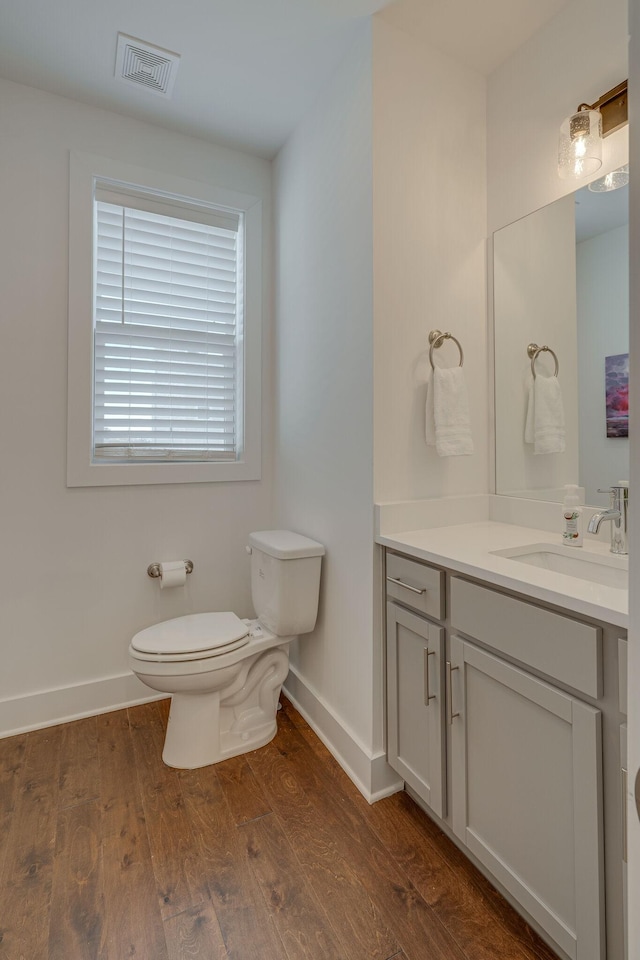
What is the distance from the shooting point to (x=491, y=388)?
6.27 ft

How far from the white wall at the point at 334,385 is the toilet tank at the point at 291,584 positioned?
6 cm

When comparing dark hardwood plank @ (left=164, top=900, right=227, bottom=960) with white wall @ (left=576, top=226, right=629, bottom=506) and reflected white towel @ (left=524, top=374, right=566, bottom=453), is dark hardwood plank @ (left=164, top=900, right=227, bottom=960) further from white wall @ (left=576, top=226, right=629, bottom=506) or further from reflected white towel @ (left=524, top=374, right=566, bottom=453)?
reflected white towel @ (left=524, top=374, right=566, bottom=453)

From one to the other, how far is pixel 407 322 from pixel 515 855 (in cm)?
153

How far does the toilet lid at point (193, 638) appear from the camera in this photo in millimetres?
1753

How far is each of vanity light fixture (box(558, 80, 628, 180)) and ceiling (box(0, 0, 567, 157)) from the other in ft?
1.56

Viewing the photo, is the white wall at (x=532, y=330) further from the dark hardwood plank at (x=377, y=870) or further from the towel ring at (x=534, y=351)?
the dark hardwood plank at (x=377, y=870)

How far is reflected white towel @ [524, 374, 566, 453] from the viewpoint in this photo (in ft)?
5.49

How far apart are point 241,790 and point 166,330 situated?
6.27 feet

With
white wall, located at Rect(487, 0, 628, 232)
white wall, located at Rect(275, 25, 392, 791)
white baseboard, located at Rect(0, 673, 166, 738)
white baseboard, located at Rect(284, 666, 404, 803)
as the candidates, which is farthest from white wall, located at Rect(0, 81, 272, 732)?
white wall, located at Rect(487, 0, 628, 232)

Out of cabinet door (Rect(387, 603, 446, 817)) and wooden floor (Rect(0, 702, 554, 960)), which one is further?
cabinet door (Rect(387, 603, 446, 817))

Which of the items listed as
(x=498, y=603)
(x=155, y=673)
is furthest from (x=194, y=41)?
(x=155, y=673)

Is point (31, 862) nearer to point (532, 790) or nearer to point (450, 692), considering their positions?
point (450, 692)

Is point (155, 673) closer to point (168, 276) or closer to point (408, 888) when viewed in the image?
point (408, 888)

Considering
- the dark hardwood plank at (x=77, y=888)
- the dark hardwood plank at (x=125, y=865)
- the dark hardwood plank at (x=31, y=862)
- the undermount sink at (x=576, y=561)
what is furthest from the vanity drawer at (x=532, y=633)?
the dark hardwood plank at (x=31, y=862)
